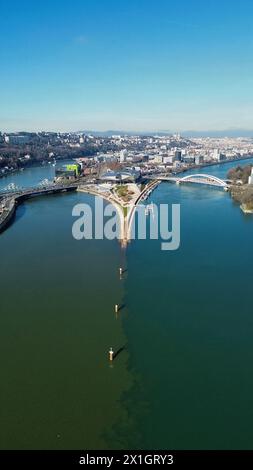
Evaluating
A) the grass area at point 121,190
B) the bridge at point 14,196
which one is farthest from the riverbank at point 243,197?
the bridge at point 14,196

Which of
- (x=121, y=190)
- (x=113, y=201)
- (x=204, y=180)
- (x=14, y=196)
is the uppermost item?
(x=204, y=180)

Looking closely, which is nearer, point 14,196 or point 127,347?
point 127,347

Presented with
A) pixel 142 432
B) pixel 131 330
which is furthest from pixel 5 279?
pixel 142 432

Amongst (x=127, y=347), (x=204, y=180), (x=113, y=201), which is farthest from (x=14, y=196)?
(x=127, y=347)

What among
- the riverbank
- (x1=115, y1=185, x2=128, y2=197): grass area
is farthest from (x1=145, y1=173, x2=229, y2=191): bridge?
(x1=115, y1=185, x2=128, y2=197): grass area

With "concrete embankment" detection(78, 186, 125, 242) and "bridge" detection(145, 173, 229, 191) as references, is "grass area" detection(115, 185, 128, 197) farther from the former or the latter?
"bridge" detection(145, 173, 229, 191)

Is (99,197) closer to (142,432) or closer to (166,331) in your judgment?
(166,331)

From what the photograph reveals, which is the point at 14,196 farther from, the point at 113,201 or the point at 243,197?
the point at 243,197

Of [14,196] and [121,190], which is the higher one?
[121,190]
